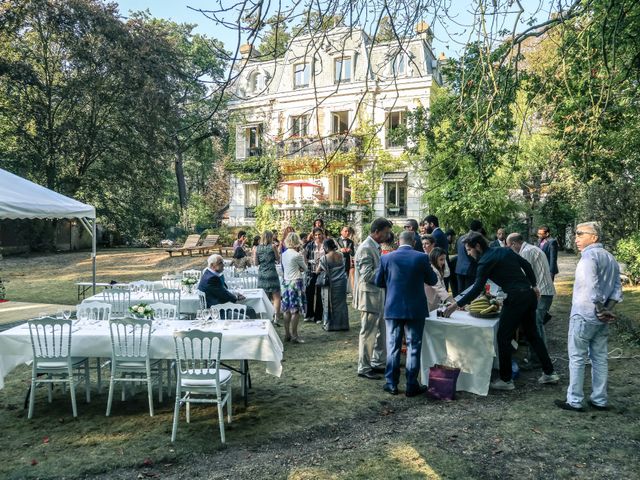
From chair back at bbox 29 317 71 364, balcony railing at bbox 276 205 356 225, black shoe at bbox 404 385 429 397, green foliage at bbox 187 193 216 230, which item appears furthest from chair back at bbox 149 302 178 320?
green foliage at bbox 187 193 216 230

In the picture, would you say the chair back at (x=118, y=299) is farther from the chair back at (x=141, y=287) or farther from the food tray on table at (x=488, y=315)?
the food tray on table at (x=488, y=315)

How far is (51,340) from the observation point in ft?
17.3

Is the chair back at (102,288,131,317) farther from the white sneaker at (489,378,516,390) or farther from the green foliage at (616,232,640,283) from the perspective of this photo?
the green foliage at (616,232,640,283)

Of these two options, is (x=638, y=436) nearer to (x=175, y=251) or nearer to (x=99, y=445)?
(x=99, y=445)

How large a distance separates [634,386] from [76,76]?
23.0 metres

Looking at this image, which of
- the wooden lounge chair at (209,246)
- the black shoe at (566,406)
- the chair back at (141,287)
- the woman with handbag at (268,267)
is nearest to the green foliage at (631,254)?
the black shoe at (566,406)

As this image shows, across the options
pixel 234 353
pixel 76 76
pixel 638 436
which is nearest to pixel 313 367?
pixel 234 353

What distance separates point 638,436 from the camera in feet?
15.0

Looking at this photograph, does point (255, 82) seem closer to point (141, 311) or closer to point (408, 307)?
point (141, 311)

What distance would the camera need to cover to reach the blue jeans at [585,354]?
504 centimetres

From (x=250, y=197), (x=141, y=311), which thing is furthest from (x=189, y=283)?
(x=250, y=197)

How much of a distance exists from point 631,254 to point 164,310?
11919mm

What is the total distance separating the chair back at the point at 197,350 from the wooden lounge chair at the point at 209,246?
17898mm

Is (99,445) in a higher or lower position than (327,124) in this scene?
lower
